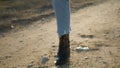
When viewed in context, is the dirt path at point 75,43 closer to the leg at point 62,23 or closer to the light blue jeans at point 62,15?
the leg at point 62,23

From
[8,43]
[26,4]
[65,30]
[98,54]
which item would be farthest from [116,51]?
[26,4]

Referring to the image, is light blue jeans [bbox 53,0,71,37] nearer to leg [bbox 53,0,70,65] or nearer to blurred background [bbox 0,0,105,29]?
leg [bbox 53,0,70,65]

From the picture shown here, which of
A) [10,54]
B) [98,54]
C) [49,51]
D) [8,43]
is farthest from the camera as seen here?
[8,43]

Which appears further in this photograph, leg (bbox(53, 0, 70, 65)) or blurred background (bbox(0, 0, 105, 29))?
blurred background (bbox(0, 0, 105, 29))

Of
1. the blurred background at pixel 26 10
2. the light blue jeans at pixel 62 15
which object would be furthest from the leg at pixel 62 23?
the blurred background at pixel 26 10

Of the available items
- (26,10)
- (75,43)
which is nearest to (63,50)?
(75,43)

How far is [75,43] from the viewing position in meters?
3.69

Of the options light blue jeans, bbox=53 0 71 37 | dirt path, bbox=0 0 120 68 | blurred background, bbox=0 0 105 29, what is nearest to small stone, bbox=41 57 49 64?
dirt path, bbox=0 0 120 68

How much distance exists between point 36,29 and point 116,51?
1.96 m

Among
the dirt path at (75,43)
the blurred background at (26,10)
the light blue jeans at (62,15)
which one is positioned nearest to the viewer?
the light blue jeans at (62,15)

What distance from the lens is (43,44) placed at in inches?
155

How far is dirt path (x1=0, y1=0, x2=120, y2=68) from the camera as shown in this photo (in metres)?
3.21

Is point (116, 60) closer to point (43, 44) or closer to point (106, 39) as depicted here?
point (106, 39)

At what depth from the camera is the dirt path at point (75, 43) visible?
126 inches
